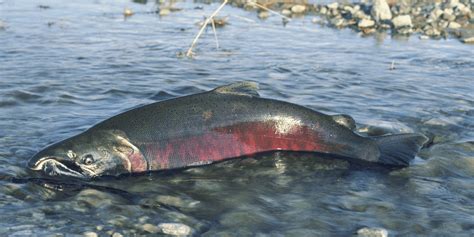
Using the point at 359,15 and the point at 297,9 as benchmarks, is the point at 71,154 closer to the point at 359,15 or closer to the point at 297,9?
the point at 359,15

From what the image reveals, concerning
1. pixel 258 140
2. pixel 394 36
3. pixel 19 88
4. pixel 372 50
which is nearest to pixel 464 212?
pixel 258 140

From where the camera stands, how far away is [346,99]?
8953 mm

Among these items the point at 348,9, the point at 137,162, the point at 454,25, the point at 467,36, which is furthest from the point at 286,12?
the point at 137,162

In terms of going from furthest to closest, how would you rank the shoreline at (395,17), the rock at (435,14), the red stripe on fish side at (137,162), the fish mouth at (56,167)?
the rock at (435,14) < the shoreline at (395,17) < the red stripe on fish side at (137,162) < the fish mouth at (56,167)

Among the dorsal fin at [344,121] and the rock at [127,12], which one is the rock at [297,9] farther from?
the dorsal fin at [344,121]

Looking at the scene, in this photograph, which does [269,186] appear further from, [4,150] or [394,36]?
[394,36]

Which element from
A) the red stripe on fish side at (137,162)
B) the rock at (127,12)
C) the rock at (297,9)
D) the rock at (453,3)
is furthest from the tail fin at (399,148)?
the rock at (453,3)

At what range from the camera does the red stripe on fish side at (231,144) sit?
225 inches

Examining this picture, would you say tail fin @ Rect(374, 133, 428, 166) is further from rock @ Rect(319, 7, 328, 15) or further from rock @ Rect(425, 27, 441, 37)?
rock @ Rect(319, 7, 328, 15)

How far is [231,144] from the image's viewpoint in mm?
5938

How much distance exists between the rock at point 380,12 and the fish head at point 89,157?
15.2 metres

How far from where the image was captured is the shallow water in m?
4.83

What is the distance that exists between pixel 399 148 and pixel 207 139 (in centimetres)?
187

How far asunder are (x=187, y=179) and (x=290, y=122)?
1.18 m
